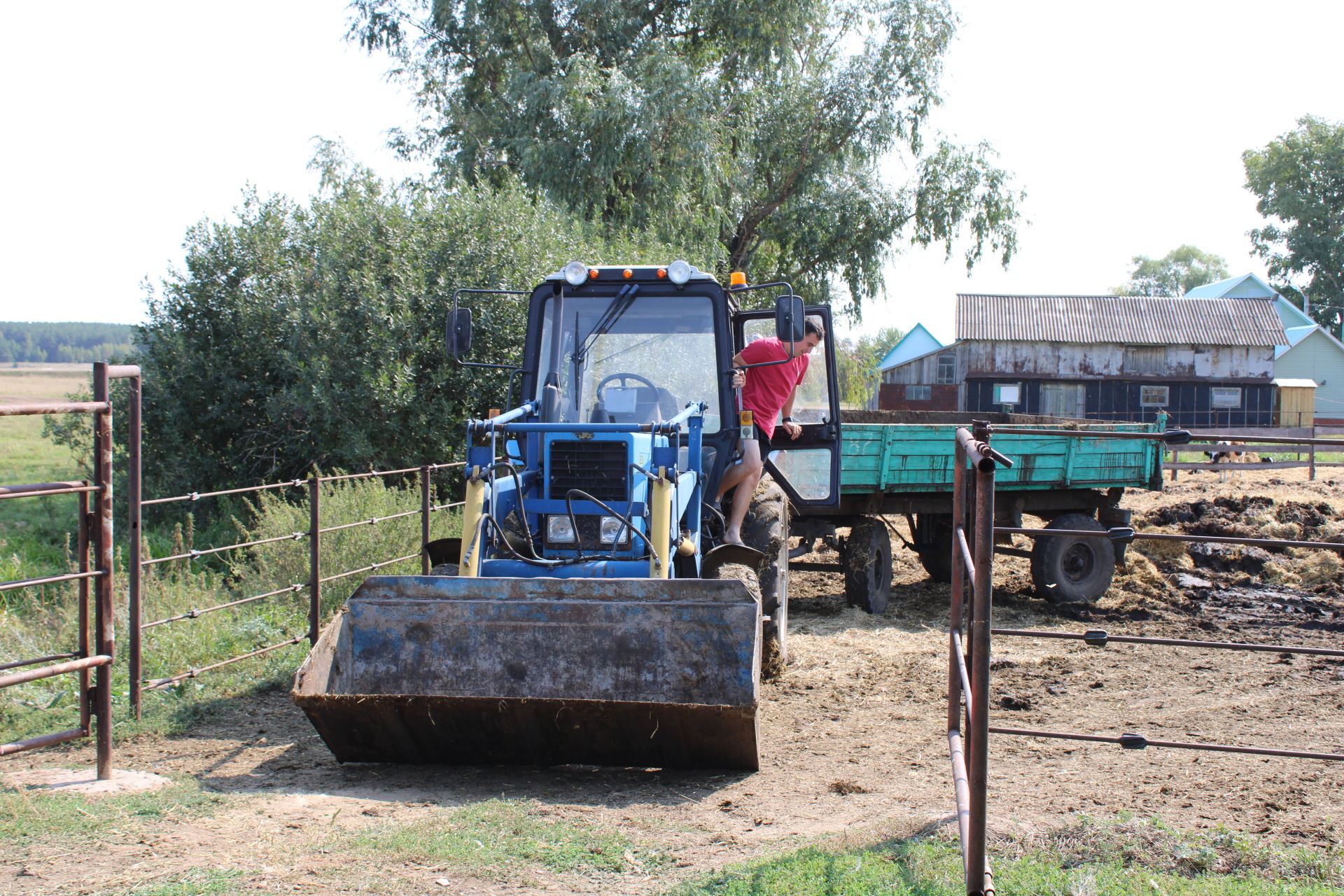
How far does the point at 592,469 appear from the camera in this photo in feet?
19.1

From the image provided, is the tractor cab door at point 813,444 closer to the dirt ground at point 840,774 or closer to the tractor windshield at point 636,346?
the dirt ground at point 840,774

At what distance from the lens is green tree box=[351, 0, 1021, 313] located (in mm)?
17969

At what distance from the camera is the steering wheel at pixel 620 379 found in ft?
22.6

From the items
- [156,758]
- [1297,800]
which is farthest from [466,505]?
[1297,800]

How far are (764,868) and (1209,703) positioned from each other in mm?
3783

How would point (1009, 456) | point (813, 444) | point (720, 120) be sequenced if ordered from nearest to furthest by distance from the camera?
point (813, 444) → point (1009, 456) → point (720, 120)

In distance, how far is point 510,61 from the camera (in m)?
19.8

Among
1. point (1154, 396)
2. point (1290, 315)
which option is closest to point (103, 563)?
point (1154, 396)

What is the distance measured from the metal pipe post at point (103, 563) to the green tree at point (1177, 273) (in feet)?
297

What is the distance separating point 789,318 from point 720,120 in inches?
550

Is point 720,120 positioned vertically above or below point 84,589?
above

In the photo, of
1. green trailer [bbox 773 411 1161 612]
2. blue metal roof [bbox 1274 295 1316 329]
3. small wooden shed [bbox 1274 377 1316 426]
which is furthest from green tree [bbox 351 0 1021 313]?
blue metal roof [bbox 1274 295 1316 329]

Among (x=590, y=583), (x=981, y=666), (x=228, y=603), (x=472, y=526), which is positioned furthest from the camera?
(x=228, y=603)

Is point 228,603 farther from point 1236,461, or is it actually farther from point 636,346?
point 1236,461
